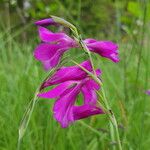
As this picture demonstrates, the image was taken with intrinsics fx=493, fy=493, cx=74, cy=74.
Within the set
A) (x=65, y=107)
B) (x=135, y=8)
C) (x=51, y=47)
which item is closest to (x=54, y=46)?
(x=51, y=47)

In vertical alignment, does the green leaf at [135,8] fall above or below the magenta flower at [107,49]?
below

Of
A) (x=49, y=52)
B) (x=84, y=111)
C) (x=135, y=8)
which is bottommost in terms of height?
(x=135, y=8)

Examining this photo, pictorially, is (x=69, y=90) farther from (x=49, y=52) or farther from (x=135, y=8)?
(x=135, y=8)

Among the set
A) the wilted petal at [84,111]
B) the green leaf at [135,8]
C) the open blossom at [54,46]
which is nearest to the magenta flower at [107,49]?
the open blossom at [54,46]

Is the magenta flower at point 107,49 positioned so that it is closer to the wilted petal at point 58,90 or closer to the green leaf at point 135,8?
the wilted petal at point 58,90

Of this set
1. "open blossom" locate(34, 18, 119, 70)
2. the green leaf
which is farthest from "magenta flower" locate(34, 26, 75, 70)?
the green leaf

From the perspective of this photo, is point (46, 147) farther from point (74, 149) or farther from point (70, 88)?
point (70, 88)
